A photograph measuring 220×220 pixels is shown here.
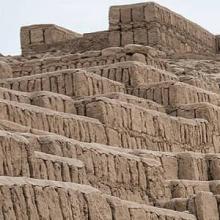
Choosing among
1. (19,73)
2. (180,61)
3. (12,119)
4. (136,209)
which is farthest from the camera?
(180,61)

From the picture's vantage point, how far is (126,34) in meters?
20.1

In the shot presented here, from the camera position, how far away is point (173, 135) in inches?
531

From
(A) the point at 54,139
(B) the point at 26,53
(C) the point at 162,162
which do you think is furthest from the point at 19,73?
(A) the point at 54,139

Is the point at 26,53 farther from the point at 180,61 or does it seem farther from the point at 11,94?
the point at 11,94

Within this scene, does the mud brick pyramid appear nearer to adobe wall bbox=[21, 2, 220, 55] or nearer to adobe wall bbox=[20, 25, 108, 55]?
adobe wall bbox=[21, 2, 220, 55]

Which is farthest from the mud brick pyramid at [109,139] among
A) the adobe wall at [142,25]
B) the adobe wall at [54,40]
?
the adobe wall at [54,40]

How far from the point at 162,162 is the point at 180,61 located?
8.36 meters

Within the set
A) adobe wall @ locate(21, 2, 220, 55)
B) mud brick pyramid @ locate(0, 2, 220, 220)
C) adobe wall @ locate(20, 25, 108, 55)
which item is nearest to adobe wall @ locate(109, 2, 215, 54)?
adobe wall @ locate(21, 2, 220, 55)

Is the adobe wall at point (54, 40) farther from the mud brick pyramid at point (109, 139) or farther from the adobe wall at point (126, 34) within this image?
the mud brick pyramid at point (109, 139)

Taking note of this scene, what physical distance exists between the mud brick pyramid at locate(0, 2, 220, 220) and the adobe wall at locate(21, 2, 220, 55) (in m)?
1.25

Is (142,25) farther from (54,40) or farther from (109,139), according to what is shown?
(109,139)

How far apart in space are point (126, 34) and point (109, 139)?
8001 millimetres

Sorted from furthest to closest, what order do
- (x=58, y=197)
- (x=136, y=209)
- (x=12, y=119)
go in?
(x=12, y=119) < (x=136, y=209) < (x=58, y=197)

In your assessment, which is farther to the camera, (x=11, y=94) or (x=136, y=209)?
(x=11, y=94)
